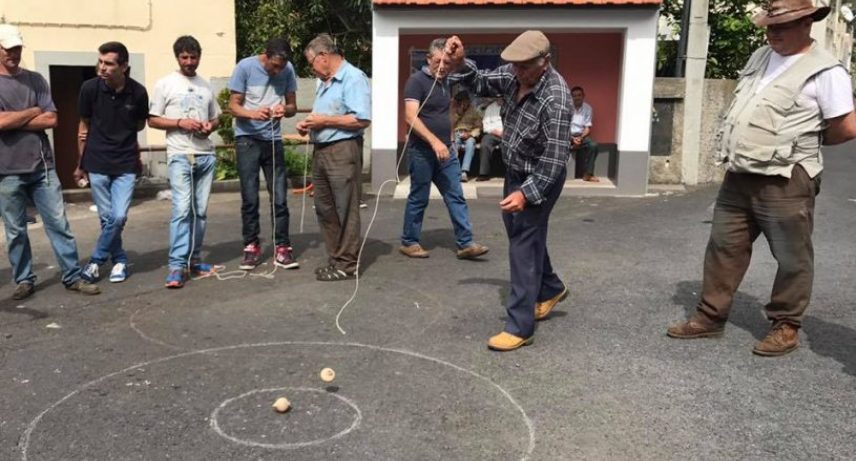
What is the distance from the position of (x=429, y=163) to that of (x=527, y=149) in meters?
2.41

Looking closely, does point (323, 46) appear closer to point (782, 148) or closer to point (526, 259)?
point (526, 259)

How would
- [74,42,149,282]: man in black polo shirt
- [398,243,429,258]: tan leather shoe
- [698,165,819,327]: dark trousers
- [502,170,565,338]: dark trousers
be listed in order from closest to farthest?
[698,165,819,327]: dark trousers
[502,170,565,338]: dark trousers
[74,42,149,282]: man in black polo shirt
[398,243,429,258]: tan leather shoe

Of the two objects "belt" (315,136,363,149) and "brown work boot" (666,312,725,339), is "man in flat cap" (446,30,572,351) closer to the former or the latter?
"brown work boot" (666,312,725,339)

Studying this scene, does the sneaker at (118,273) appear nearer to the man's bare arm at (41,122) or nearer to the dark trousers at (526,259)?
the man's bare arm at (41,122)

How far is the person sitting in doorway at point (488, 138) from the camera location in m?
11.7

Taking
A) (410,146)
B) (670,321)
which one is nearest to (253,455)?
(670,321)

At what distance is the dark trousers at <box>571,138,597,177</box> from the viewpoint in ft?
38.8

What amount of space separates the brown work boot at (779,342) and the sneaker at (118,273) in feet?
15.4

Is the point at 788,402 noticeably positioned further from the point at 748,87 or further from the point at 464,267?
the point at 464,267

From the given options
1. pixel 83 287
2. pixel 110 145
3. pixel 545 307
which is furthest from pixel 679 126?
pixel 83 287

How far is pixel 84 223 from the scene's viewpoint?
29.0 feet

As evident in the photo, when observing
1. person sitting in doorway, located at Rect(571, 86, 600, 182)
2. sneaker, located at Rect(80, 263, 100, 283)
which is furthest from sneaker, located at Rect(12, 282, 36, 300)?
person sitting in doorway, located at Rect(571, 86, 600, 182)

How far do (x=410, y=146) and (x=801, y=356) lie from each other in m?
3.70

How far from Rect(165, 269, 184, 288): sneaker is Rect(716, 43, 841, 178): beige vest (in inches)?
162
